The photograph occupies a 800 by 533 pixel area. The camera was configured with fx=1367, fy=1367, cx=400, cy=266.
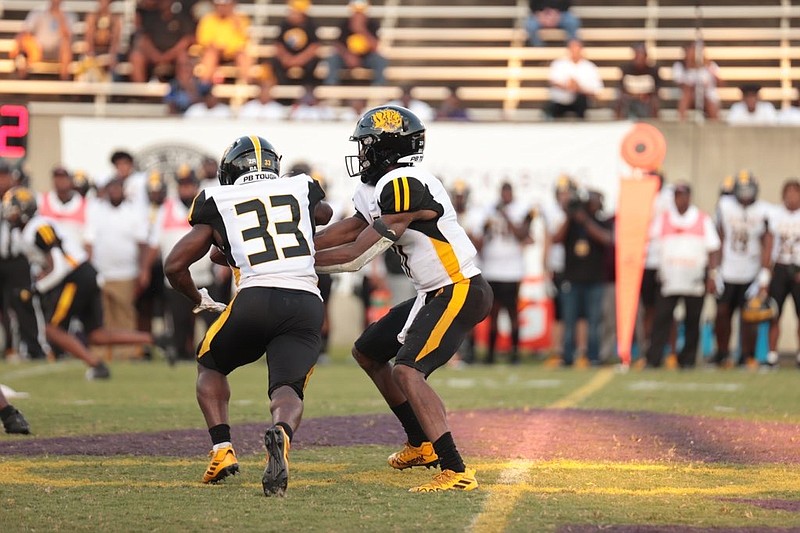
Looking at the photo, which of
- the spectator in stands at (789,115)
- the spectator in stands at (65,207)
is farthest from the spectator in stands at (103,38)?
the spectator in stands at (789,115)

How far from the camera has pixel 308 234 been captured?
21.2 ft

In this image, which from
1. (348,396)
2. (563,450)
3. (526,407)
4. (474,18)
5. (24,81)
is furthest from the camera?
(474,18)

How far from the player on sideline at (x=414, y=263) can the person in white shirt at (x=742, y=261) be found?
8.97m

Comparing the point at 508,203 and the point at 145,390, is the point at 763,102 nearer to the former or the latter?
the point at 508,203

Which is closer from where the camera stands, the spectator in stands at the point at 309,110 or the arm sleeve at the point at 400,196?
the arm sleeve at the point at 400,196

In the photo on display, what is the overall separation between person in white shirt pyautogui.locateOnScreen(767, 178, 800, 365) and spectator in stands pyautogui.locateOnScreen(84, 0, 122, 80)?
960 cm

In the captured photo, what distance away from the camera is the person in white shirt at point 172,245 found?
49.3 feet

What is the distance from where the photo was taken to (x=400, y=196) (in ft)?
20.7

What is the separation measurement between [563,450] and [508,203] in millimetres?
8117

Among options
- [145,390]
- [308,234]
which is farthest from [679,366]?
[308,234]

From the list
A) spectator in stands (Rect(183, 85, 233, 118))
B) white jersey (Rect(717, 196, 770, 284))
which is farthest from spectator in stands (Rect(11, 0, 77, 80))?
white jersey (Rect(717, 196, 770, 284))

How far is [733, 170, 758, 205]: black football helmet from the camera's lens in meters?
15.1

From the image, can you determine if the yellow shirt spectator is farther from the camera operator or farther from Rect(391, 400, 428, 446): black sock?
Rect(391, 400, 428, 446): black sock

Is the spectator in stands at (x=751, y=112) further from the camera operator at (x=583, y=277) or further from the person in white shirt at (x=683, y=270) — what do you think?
the camera operator at (x=583, y=277)
